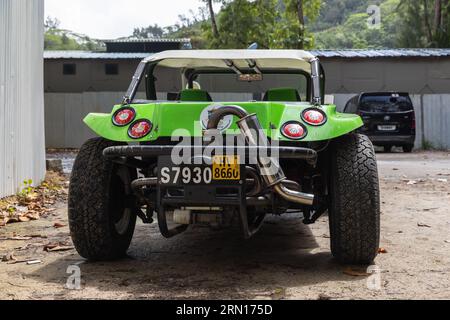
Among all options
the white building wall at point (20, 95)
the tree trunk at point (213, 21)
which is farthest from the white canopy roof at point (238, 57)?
the tree trunk at point (213, 21)

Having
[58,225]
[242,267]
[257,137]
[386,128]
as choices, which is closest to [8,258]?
[58,225]

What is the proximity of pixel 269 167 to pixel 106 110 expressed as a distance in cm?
1832

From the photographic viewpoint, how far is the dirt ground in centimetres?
385

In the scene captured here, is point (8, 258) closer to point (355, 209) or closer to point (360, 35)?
point (355, 209)

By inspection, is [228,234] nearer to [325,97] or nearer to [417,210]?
[325,97]

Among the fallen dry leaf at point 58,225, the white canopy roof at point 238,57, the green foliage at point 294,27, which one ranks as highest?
the green foliage at point 294,27

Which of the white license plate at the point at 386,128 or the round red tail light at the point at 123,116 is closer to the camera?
the round red tail light at the point at 123,116

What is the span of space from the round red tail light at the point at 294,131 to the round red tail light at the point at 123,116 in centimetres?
111

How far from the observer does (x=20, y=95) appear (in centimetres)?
834

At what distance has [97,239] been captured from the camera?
454cm

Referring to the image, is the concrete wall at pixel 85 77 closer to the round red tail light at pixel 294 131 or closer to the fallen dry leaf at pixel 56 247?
the fallen dry leaf at pixel 56 247

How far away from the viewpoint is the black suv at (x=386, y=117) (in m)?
17.2

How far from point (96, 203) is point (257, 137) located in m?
1.29
